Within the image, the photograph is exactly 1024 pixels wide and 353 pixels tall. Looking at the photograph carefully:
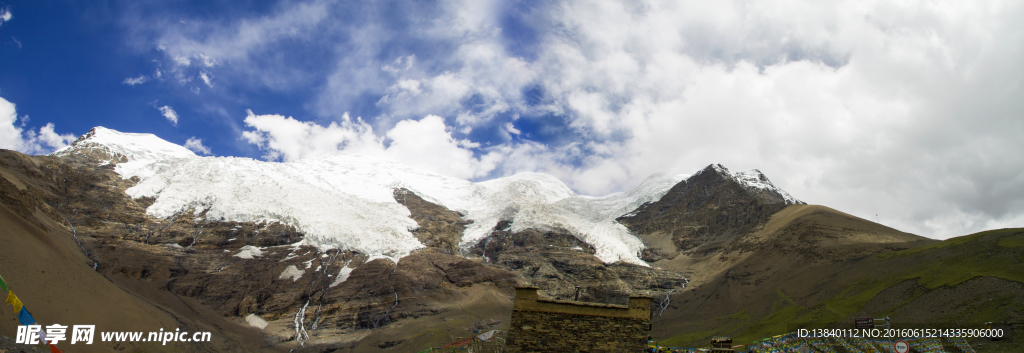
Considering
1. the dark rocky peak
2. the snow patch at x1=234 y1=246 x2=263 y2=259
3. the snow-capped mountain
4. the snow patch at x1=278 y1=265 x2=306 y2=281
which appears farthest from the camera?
the dark rocky peak

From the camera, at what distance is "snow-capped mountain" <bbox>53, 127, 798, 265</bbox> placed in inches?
3996

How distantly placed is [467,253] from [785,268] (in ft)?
236

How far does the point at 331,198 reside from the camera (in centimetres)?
12081

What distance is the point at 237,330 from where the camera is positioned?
232 feet

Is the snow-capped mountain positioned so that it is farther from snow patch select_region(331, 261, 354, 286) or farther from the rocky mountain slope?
snow patch select_region(331, 261, 354, 286)

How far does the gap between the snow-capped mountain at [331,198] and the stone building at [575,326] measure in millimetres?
91217

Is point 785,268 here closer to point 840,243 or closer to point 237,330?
point 840,243

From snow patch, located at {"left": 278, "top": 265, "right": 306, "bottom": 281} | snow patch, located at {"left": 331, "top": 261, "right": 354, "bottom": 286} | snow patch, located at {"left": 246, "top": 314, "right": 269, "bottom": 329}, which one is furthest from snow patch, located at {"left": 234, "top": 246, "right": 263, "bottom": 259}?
snow patch, located at {"left": 246, "top": 314, "right": 269, "bottom": 329}

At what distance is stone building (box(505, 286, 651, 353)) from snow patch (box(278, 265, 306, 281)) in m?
85.6

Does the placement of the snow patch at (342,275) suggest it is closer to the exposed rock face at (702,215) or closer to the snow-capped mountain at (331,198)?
the snow-capped mountain at (331,198)

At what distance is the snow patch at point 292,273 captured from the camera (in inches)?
3495

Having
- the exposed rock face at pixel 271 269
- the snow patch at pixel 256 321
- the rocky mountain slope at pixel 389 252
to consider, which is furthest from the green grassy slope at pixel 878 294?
the snow patch at pixel 256 321

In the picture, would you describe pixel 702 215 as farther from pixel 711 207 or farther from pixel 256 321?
pixel 256 321

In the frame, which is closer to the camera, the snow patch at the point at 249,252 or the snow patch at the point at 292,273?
the snow patch at the point at 292,273
